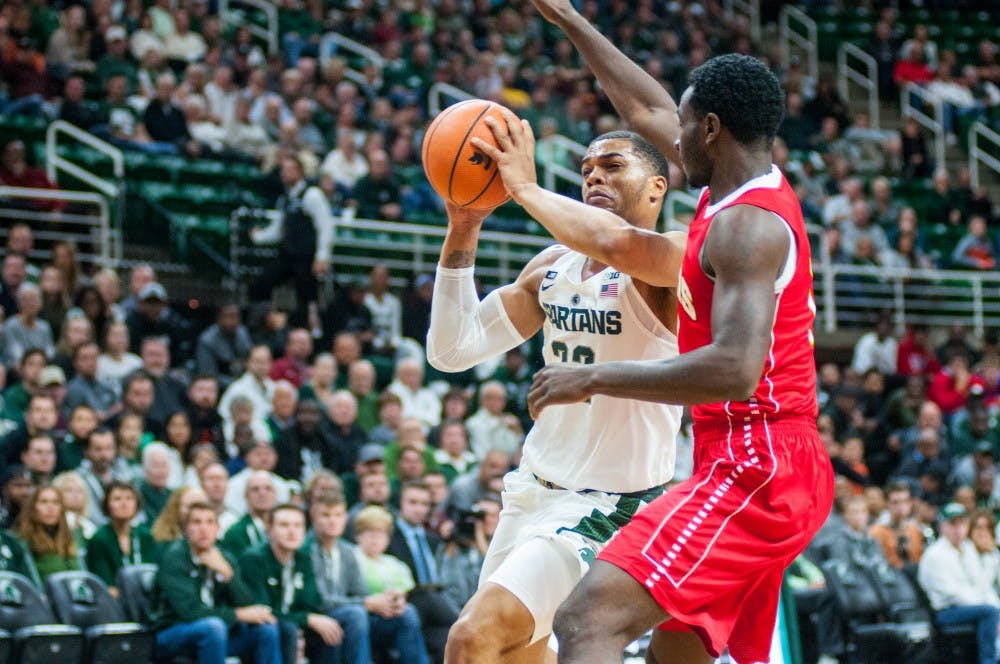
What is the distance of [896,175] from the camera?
21.4m

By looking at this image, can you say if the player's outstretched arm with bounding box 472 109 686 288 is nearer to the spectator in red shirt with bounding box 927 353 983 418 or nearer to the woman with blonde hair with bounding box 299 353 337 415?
the woman with blonde hair with bounding box 299 353 337 415

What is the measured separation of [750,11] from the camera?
2441cm

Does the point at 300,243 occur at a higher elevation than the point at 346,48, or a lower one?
lower

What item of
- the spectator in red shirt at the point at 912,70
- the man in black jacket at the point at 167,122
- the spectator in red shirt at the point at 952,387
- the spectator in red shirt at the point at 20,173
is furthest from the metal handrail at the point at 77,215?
the spectator in red shirt at the point at 912,70

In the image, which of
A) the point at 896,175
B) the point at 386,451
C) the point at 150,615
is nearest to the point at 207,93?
the point at 386,451

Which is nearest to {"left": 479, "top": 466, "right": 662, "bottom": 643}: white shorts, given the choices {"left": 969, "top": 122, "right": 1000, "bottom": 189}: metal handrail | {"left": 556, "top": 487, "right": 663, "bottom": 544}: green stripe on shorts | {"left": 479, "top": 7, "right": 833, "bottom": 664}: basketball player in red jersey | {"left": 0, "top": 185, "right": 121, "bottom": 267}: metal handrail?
{"left": 556, "top": 487, "right": 663, "bottom": 544}: green stripe on shorts

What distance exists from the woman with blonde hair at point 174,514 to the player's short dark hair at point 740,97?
6017mm

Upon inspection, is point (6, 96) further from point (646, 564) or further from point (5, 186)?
point (646, 564)

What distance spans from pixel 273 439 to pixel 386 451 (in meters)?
0.89

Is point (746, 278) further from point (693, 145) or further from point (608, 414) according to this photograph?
point (608, 414)

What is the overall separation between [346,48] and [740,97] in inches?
584

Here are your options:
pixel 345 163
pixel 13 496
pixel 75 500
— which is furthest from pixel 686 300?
pixel 345 163

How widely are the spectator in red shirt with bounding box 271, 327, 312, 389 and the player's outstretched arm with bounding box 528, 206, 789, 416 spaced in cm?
885

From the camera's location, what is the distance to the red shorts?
4328 mm
